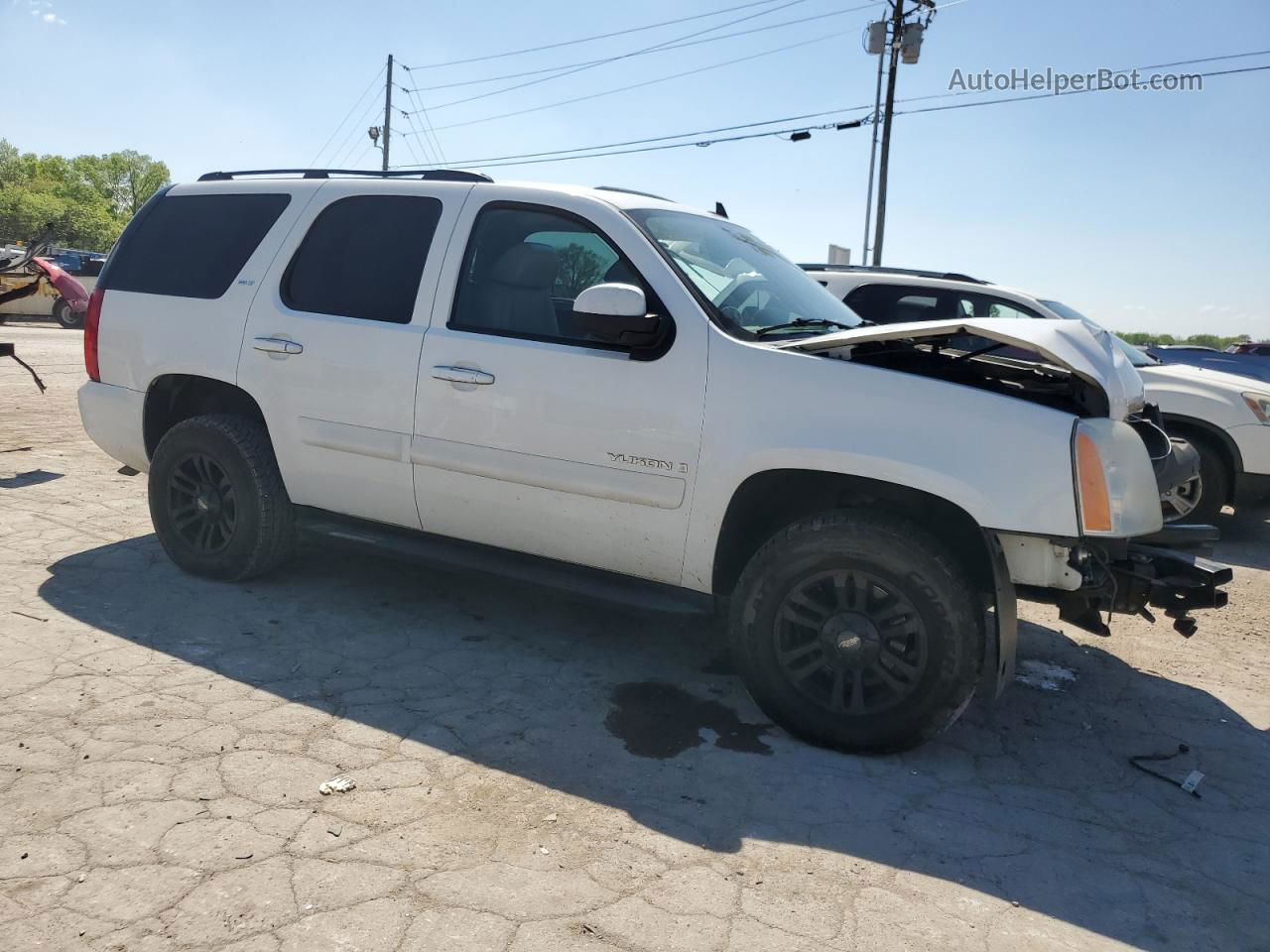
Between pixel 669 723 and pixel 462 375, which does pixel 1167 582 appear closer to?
pixel 669 723

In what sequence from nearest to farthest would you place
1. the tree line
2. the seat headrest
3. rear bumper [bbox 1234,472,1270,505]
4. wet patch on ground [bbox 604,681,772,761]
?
wet patch on ground [bbox 604,681,772,761], the seat headrest, rear bumper [bbox 1234,472,1270,505], the tree line

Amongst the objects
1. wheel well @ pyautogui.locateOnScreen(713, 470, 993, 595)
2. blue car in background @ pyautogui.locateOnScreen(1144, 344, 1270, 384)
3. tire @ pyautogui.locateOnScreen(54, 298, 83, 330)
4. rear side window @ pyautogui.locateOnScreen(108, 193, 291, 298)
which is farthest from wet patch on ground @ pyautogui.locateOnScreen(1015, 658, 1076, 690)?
tire @ pyautogui.locateOnScreen(54, 298, 83, 330)

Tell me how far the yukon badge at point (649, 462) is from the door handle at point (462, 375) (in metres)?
0.65

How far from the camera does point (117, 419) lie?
5.05 m

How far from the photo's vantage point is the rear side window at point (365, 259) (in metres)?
4.30

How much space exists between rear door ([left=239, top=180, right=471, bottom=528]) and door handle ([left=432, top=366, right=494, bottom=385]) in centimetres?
14

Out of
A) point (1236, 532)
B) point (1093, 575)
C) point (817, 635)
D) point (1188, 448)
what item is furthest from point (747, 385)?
point (1236, 532)

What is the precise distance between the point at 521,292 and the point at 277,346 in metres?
1.26

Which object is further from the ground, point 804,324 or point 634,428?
point 804,324

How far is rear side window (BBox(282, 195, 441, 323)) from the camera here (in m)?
4.30

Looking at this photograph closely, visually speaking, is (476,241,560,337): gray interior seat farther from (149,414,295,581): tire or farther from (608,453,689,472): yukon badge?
(149,414,295,581): tire

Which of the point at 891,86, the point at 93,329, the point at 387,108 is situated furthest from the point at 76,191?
the point at 93,329

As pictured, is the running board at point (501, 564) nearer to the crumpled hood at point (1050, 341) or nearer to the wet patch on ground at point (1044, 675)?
the crumpled hood at point (1050, 341)

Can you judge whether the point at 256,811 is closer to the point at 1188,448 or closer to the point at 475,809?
the point at 475,809
